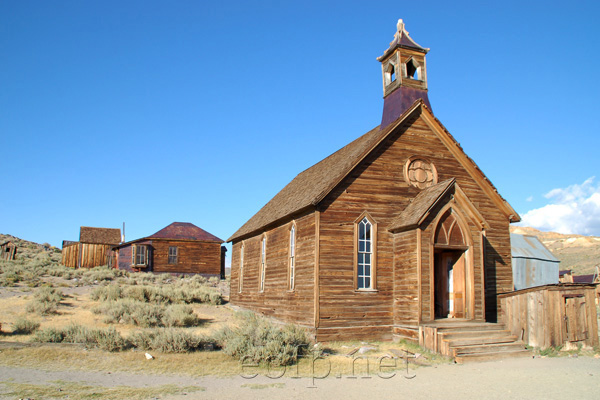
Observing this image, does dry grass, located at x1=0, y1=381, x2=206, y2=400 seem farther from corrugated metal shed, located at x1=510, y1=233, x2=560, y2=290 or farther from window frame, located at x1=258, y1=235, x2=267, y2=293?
corrugated metal shed, located at x1=510, y1=233, x2=560, y2=290

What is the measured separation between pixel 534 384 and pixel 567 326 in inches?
188

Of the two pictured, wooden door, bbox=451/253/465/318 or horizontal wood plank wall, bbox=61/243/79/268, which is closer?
Result: wooden door, bbox=451/253/465/318

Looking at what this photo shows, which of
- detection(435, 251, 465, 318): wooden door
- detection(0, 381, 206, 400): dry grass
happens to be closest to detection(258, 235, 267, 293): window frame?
detection(435, 251, 465, 318): wooden door

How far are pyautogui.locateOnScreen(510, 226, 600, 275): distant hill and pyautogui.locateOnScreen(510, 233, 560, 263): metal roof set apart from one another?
30.2 m

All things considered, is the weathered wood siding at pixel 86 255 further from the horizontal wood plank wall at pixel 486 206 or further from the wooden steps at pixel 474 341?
the wooden steps at pixel 474 341

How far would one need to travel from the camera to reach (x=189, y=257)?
41875 millimetres

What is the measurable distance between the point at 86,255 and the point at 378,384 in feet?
140

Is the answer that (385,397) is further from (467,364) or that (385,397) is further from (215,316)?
(215,316)

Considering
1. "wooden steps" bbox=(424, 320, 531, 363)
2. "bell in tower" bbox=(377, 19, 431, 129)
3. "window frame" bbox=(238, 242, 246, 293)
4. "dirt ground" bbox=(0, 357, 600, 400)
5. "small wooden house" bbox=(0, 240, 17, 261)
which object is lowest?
"dirt ground" bbox=(0, 357, 600, 400)

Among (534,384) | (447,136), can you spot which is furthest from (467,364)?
(447,136)

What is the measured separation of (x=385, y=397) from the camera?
8188 mm

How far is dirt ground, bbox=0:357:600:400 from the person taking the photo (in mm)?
8328

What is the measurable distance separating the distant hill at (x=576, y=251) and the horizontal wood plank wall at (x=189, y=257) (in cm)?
4071

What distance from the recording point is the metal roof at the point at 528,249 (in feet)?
88.7
